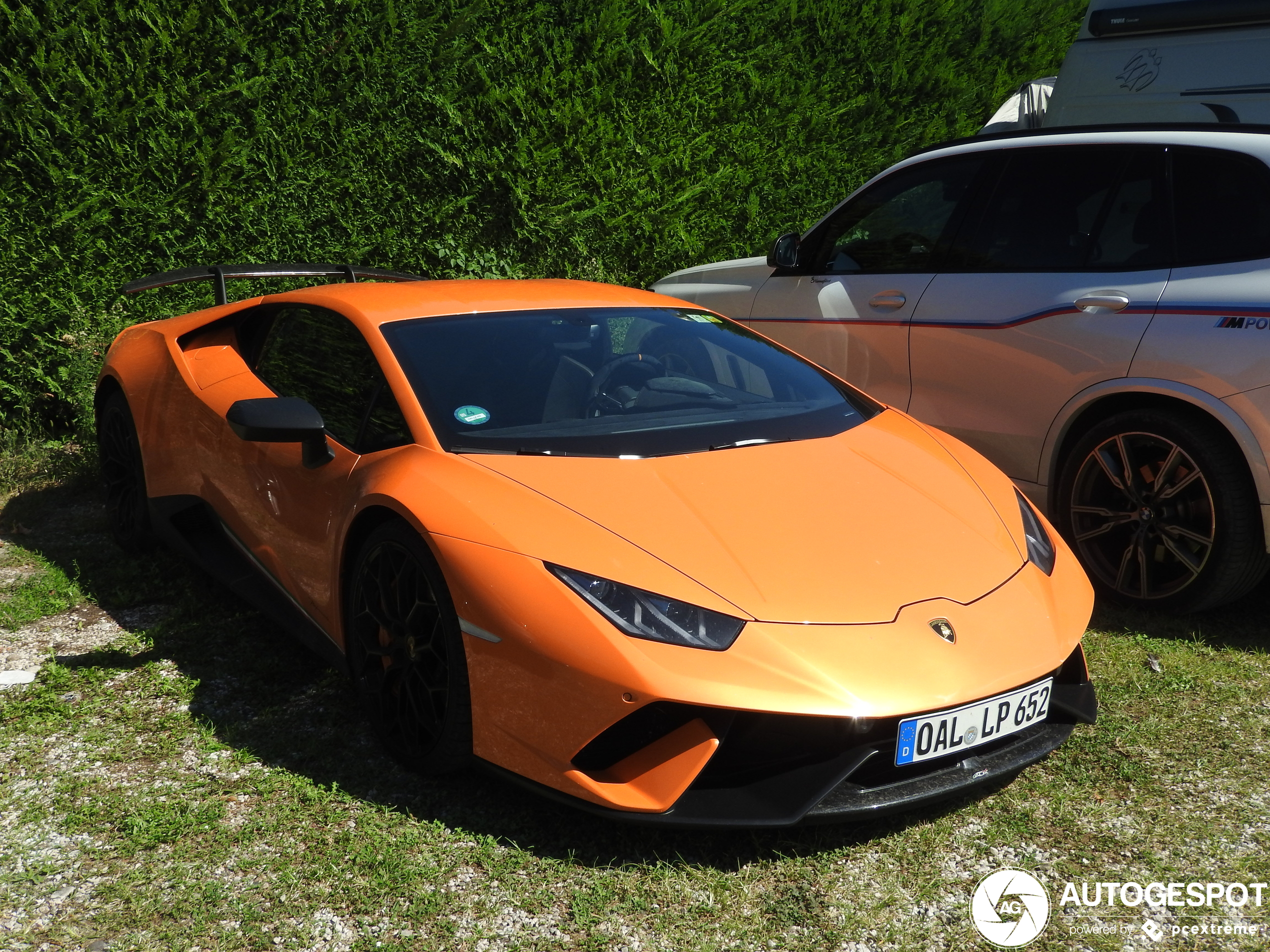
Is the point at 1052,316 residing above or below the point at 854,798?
above

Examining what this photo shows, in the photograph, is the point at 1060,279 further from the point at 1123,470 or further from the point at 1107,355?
the point at 1123,470

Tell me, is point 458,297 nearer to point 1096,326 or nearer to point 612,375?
point 612,375

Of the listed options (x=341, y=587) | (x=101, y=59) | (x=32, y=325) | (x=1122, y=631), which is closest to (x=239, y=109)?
(x=101, y=59)

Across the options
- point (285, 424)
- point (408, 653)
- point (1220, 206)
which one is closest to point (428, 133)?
point (285, 424)

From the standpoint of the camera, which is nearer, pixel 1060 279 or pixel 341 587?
pixel 341 587

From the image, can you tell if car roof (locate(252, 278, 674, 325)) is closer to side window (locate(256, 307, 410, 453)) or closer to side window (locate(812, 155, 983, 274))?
side window (locate(256, 307, 410, 453))

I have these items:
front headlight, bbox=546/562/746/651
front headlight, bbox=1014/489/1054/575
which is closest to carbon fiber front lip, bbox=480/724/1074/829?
front headlight, bbox=546/562/746/651

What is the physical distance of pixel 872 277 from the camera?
16.8 ft

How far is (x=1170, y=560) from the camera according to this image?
4.11 m

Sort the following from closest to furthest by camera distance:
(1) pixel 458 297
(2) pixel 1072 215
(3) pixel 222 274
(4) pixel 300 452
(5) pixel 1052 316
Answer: (4) pixel 300 452 < (1) pixel 458 297 < (5) pixel 1052 316 < (2) pixel 1072 215 < (3) pixel 222 274

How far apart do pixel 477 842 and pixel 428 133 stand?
5339mm

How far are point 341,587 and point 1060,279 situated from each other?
294cm

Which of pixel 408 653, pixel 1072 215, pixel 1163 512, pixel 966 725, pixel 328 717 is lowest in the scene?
pixel 1163 512

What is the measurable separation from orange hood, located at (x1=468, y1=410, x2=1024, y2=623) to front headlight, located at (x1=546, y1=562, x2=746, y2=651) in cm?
6
